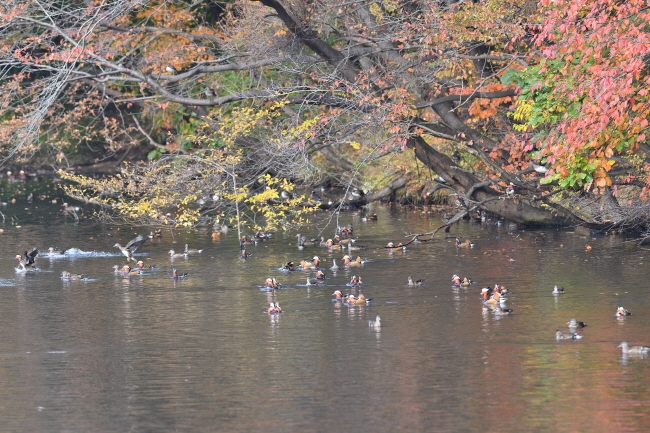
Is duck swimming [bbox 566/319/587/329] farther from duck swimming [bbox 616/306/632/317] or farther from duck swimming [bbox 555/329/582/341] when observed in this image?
duck swimming [bbox 616/306/632/317]

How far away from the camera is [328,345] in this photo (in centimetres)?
1577

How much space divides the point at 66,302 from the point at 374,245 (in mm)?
8733

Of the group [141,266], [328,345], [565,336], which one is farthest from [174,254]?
[565,336]

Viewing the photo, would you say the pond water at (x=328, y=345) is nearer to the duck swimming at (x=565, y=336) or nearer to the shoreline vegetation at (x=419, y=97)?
the duck swimming at (x=565, y=336)

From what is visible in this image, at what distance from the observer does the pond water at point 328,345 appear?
1258 centimetres

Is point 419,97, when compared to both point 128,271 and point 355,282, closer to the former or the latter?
point 355,282

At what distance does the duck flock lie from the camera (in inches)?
663

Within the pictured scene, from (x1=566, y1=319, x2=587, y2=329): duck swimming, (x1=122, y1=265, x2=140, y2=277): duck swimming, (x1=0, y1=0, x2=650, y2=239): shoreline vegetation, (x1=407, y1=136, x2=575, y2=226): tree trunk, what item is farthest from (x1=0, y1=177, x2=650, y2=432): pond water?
(x1=407, y1=136, x2=575, y2=226): tree trunk

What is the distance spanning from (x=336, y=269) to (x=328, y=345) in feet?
22.5

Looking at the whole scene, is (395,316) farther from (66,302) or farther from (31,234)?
(31,234)

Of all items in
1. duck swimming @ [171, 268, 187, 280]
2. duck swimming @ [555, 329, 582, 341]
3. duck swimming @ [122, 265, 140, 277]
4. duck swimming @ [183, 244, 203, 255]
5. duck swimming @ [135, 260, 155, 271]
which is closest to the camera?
duck swimming @ [555, 329, 582, 341]

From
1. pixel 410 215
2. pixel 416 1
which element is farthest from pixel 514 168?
pixel 410 215

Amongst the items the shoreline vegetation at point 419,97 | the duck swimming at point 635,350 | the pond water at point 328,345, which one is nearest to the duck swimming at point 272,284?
the pond water at point 328,345

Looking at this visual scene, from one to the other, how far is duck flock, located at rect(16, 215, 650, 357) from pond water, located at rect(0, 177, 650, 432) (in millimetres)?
202
